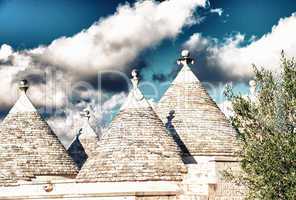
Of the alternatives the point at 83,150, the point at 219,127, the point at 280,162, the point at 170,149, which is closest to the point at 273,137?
the point at 280,162

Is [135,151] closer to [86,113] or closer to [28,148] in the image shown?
[28,148]

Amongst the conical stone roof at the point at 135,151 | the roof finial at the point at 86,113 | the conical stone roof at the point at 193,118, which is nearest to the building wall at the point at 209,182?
the conical stone roof at the point at 135,151

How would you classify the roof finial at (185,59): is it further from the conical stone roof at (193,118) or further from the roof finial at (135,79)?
the roof finial at (135,79)

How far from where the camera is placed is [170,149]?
2053 centimetres

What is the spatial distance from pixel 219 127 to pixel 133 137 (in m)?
3.41

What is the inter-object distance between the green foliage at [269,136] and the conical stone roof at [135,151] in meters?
2.01

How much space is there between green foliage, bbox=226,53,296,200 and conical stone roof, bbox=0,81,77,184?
6.12 meters

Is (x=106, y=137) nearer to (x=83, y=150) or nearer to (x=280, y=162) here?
(x=280, y=162)

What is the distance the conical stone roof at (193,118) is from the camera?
2216cm

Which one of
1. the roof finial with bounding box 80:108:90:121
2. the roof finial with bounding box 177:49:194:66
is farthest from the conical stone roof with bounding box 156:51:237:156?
the roof finial with bounding box 80:108:90:121

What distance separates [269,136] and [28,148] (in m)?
7.78

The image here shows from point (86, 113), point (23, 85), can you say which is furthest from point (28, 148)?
point (86, 113)

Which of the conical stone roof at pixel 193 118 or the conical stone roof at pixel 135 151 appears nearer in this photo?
the conical stone roof at pixel 135 151

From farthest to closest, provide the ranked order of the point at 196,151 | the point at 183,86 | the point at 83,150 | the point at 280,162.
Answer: the point at 83,150
the point at 183,86
the point at 196,151
the point at 280,162
